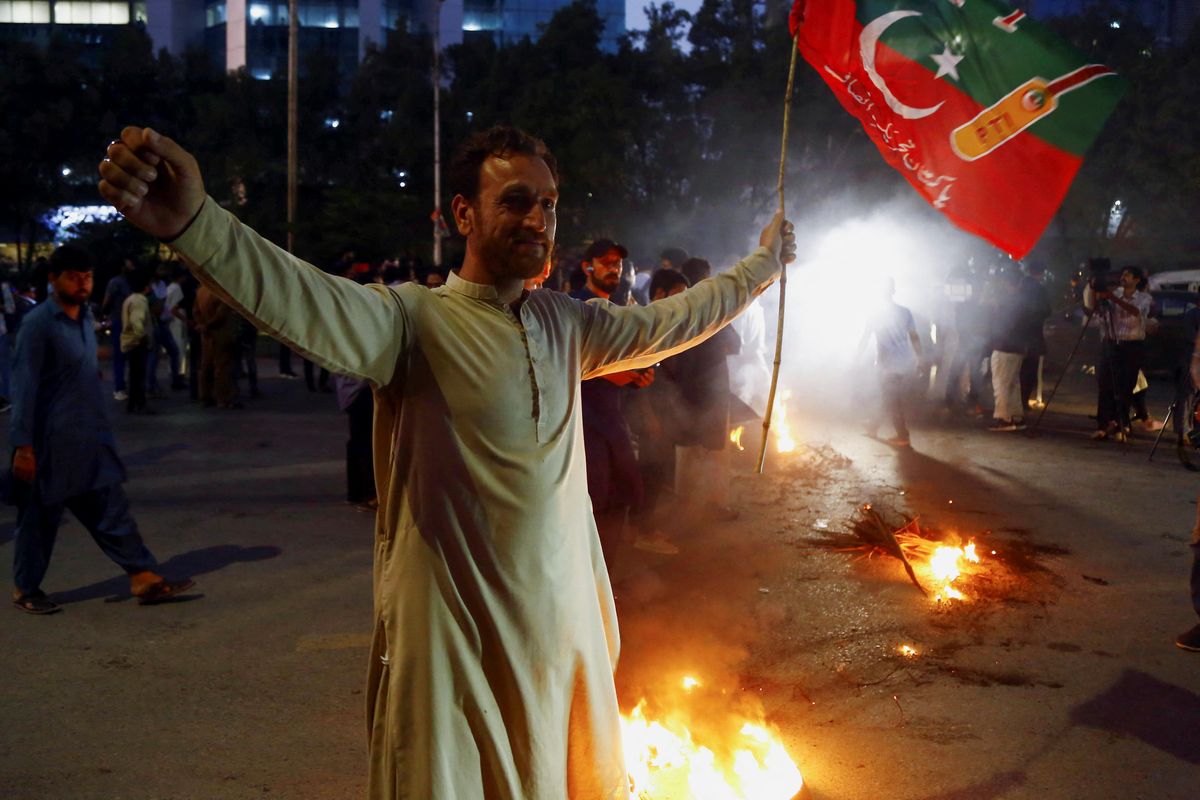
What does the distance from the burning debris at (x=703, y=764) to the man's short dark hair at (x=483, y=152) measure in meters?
1.77

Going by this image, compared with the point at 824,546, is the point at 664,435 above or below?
above

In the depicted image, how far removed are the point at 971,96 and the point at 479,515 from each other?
8.81ft

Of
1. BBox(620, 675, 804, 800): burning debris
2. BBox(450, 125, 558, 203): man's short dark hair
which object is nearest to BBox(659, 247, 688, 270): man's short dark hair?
BBox(620, 675, 804, 800): burning debris

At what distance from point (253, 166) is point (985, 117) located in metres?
30.1

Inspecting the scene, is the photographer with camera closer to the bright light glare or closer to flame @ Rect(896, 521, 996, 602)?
the bright light glare

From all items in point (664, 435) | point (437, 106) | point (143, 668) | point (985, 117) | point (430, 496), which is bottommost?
point (143, 668)

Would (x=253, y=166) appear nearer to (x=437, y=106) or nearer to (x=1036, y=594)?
(x=437, y=106)

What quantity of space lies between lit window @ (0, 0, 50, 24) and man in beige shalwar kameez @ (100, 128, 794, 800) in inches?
3114

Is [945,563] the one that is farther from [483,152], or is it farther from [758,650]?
[483,152]

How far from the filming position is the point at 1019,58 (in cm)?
389

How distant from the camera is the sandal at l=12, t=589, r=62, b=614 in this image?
229 inches

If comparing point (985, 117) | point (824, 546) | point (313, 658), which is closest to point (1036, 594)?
point (824, 546)

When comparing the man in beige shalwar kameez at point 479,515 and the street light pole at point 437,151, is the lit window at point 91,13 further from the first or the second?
the man in beige shalwar kameez at point 479,515

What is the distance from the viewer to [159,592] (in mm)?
6039
